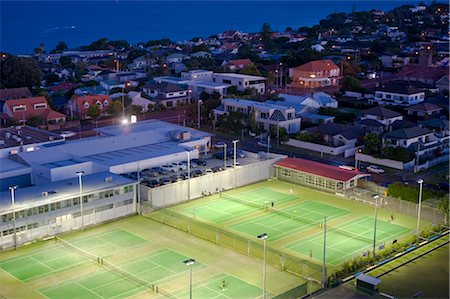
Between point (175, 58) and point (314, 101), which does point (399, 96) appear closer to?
point (314, 101)

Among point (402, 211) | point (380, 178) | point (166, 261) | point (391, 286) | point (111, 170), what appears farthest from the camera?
point (380, 178)

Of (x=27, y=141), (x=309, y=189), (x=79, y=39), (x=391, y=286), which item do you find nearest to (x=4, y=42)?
(x=79, y=39)

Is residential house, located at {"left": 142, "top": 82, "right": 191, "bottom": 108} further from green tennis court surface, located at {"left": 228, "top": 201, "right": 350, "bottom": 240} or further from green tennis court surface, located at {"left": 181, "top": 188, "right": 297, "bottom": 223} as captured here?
green tennis court surface, located at {"left": 228, "top": 201, "right": 350, "bottom": 240}

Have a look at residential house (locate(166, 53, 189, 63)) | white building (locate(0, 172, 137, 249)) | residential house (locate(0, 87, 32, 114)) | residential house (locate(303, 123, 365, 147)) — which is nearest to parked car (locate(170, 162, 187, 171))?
white building (locate(0, 172, 137, 249))

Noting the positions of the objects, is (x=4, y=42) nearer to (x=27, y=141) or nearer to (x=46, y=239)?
(x=27, y=141)

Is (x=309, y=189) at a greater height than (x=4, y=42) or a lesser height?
lesser

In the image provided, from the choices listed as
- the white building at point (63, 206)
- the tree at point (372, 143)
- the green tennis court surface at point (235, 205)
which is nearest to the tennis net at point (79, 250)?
the white building at point (63, 206)
